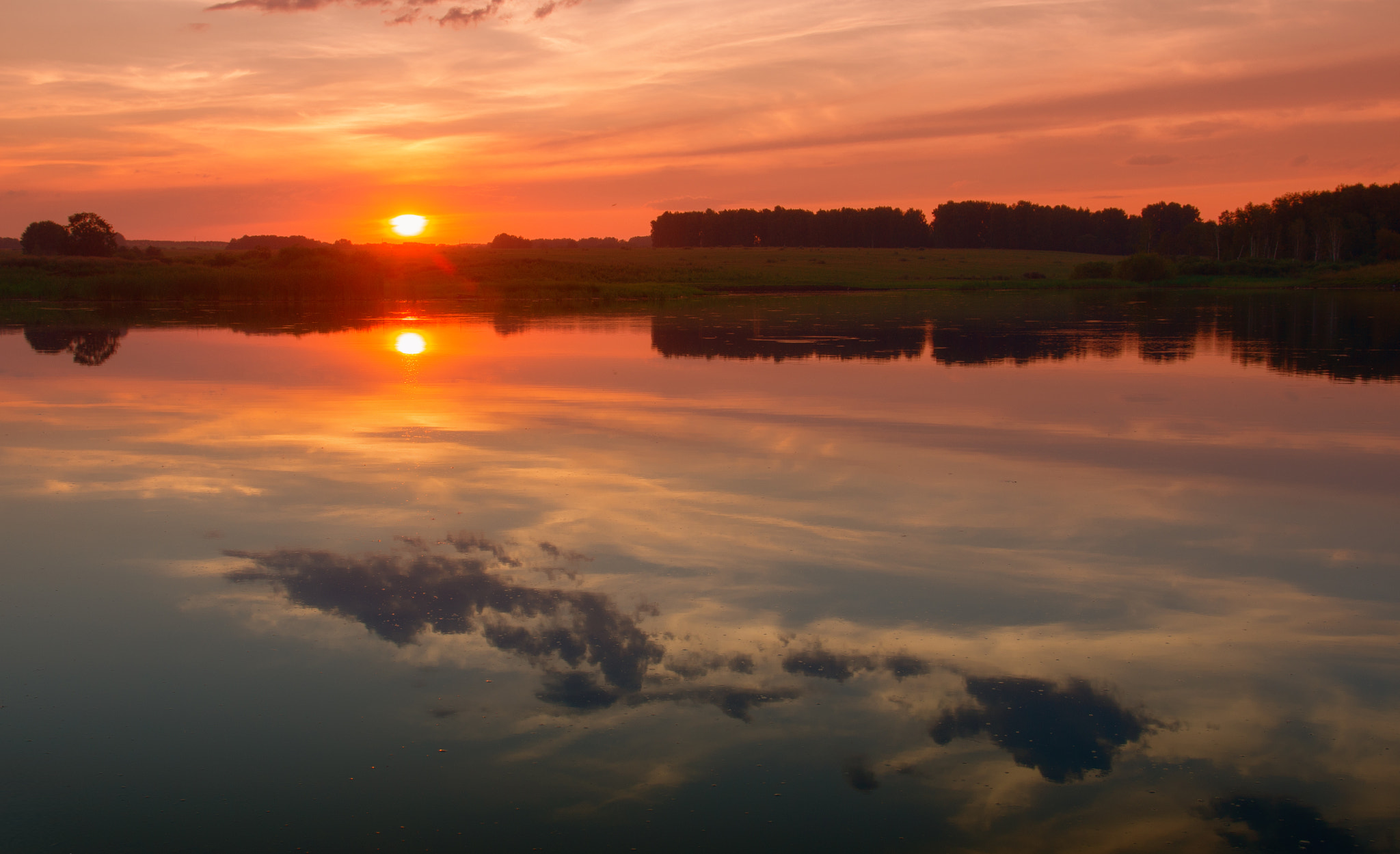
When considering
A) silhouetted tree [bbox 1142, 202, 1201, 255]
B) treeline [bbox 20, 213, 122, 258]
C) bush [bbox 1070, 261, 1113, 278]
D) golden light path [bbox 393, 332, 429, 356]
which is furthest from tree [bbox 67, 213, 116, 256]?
silhouetted tree [bbox 1142, 202, 1201, 255]

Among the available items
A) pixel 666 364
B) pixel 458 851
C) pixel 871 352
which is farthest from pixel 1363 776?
pixel 871 352

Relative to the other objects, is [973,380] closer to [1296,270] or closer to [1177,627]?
[1177,627]

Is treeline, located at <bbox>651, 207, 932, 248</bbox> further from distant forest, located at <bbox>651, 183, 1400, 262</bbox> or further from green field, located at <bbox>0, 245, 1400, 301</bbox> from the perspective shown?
green field, located at <bbox>0, 245, 1400, 301</bbox>

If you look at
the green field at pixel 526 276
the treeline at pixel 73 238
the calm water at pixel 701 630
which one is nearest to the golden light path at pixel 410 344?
the calm water at pixel 701 630

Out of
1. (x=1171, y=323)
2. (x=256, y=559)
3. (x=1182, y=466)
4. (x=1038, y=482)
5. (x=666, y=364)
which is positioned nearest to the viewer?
(x=256, y=559)

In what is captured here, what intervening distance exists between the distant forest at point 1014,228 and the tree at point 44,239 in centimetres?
9359

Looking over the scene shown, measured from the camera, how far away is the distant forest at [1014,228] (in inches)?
5408

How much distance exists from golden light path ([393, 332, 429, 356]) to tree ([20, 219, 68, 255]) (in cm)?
7474

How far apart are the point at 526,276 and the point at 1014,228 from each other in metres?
101

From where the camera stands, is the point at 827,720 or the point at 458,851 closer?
the point at 458,851

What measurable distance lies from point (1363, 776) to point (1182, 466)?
806cm

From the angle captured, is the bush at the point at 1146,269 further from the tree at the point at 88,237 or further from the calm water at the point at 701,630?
the tree at the point at 88,237

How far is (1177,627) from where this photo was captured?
7.74 m

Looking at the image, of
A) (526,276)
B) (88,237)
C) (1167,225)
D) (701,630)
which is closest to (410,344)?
(701,630)
